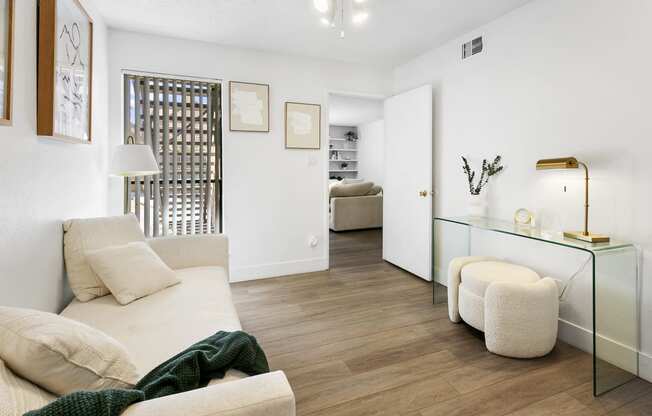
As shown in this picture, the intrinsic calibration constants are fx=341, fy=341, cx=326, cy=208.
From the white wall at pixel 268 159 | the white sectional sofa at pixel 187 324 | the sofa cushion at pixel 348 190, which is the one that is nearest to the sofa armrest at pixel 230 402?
the white sectional sofa at pixel 187 324

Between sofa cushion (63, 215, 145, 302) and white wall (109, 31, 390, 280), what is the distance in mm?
1371

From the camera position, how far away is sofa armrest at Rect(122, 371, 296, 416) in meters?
0.80

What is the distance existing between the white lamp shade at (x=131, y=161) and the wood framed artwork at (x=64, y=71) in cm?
25

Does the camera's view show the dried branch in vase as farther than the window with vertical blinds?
No

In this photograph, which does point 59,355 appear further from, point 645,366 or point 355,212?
point 355,212

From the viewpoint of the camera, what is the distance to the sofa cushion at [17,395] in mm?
700

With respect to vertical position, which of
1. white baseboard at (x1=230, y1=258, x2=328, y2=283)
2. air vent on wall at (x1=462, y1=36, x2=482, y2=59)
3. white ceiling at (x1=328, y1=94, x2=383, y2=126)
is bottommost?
white baseboard at (x1=230, y1=258, x2=328, y2=283)

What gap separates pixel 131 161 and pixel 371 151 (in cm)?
740

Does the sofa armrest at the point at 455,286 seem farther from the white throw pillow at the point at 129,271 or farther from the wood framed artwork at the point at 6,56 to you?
the wood framed artwork at the point at 6,56

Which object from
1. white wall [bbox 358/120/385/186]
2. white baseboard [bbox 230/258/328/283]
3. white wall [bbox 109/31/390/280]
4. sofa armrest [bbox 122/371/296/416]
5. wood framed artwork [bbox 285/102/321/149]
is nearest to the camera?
sofa armrest [bbox 122/371/296/416]

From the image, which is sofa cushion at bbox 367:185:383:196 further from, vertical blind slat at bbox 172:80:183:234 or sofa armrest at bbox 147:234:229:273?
sofa armrest at bbox 147:234:229:273

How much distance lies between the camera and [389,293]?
327 centimetres

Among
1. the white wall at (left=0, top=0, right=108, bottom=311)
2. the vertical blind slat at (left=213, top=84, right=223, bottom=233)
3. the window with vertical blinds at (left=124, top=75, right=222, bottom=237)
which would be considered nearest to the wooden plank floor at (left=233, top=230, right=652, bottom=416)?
the vertical blind slat at (left=213, top=84, right=223, bottom=233)

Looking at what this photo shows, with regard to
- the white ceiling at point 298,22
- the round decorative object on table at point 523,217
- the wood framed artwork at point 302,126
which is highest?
the white ceiling at point 298,22
